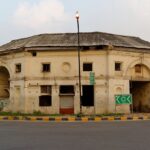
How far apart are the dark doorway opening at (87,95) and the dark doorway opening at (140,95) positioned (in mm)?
4899

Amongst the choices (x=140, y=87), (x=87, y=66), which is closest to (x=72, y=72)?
(x=87, y=66)

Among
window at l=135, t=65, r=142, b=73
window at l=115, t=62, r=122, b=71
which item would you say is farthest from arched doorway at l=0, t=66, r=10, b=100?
window at l=135, t=65, r=142, b=73

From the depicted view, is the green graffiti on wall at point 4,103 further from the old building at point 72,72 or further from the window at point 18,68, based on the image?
the window at point 18,68

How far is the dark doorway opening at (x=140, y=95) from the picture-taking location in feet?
126

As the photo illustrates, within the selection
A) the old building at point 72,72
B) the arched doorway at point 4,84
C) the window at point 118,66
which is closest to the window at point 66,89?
the old building at point 72,72

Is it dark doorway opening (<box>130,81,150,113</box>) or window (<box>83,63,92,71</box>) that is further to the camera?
dark doorway opening (<box>130,81,150,113</box>)

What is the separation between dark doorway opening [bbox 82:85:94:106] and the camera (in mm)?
35509

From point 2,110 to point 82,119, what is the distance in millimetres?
11593

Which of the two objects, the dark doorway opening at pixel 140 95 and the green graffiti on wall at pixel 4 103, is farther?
the dark doorway opening at pixel 140 95

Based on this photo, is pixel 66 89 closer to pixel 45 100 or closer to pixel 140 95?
pixel 45 100

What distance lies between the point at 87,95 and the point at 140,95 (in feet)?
20.8

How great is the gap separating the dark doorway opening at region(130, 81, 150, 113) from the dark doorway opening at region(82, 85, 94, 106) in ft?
16.1

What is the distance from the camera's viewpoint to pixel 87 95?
35719mm

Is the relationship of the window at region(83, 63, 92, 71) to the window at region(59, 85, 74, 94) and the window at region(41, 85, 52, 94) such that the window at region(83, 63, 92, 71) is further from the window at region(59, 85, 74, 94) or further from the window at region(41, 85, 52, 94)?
the window at region(41, 85, 52, 94)
